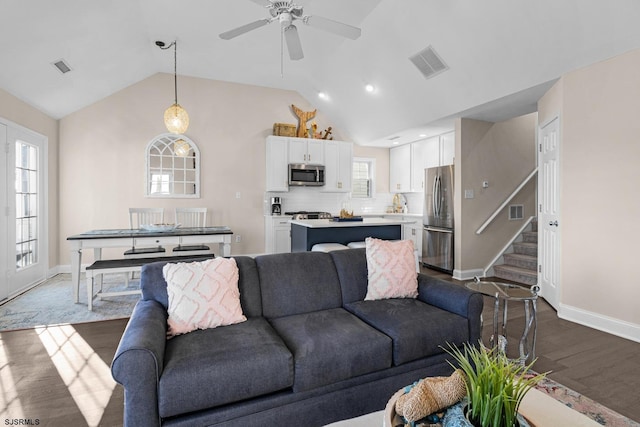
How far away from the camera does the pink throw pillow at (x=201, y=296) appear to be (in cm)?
193

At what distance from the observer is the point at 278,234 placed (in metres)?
6.30

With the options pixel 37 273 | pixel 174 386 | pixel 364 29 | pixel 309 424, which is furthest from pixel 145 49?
pixel 309 424

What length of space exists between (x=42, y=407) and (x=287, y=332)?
1.52 meters

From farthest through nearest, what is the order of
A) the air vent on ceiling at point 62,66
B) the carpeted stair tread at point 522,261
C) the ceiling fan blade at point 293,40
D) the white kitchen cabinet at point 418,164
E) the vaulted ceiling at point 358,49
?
the white kitchen cabinet at point 418,164
the carpeted stair tread at point 522,261
the air vent on ceiling at point 62,66
the vaulted ceiling at point 358,49
the ceiling fan blade at point 293,40

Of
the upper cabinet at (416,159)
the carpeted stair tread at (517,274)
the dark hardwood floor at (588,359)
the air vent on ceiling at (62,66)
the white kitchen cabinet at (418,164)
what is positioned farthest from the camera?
the white kitchen cabinet at (418,164)

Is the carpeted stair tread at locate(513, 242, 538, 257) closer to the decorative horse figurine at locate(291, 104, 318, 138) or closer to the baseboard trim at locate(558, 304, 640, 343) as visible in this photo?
the baseboard trim at locate(558, 304, 640, 343)

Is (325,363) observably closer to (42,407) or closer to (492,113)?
(42,407)

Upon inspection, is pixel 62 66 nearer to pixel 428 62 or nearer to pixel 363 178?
pixel 428 62

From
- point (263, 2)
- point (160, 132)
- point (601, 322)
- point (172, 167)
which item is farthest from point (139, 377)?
point (160, 132)

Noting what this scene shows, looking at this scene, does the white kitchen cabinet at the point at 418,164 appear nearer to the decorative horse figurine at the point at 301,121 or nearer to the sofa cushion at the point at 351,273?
the decorative horse figurine at the point at 301,121

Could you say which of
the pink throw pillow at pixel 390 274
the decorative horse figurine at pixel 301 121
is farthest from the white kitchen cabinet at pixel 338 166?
the pink throw pillow at pixel 390 274

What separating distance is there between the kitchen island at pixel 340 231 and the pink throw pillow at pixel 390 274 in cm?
158

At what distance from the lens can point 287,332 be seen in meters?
1.99

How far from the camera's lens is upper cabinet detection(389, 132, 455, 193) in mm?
5938
